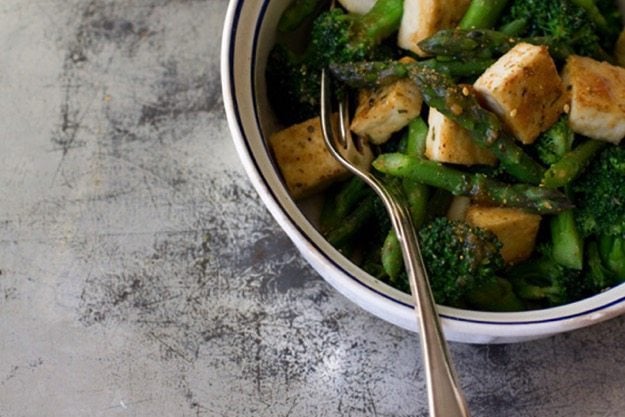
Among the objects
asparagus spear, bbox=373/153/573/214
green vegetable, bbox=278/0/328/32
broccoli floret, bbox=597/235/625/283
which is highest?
green vegetable, bbox=278/0/328/32

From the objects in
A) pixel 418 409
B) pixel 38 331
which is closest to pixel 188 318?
pixel 38 331

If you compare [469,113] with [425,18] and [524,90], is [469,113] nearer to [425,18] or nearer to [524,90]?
[524,90]

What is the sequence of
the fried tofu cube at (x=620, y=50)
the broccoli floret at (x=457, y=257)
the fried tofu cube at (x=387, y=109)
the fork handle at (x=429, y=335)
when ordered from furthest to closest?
1. the fried tofu cube at (x=620, y=50)
2. the fried tofu cube at (x=387, y=109)
3. the broccoli floret at (x=457, y=257)
4. the fork handle at (x=429, y=335)

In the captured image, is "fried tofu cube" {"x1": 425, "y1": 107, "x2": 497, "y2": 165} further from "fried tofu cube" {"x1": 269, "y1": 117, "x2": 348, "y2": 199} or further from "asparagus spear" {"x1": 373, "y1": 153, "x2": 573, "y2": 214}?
"fried tofu cube" {"x1": 269, "y1": 117, "x2": 348, "y2": 199}

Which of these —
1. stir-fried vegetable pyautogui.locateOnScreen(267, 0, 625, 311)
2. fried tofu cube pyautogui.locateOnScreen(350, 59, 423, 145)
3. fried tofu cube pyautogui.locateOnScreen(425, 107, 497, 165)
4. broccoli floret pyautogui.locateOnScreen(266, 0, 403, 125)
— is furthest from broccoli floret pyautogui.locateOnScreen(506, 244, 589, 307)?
broccoli floret pyautogui.locateOnScreen(266, 0, 403, 125)

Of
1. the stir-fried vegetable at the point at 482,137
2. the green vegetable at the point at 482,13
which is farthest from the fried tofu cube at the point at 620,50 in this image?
the green vegetable at the point at 482,13

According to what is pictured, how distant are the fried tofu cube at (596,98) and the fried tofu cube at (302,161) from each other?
1.42ft

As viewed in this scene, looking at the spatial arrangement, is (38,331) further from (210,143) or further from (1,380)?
(210,143)

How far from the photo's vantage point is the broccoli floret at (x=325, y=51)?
149 cm

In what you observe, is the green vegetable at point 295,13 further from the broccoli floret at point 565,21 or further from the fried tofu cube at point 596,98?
the fried tofu cube at point 596,98

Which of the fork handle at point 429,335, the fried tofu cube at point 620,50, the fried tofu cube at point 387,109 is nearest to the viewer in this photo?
the fork handle at point 429,335

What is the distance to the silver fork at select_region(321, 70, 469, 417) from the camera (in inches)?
47.4

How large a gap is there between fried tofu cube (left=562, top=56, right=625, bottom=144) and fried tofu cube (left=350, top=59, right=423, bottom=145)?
0.89ft

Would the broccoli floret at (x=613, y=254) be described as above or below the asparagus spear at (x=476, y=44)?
below
